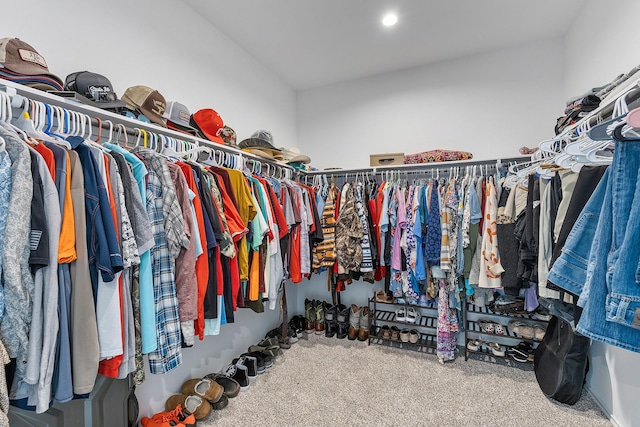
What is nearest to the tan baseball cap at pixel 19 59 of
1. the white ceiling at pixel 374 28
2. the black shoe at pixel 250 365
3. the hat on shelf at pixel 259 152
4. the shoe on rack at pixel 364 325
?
the hat on shelf at pixel 259 152

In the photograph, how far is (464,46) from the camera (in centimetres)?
257

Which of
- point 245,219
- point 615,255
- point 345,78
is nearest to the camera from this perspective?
point 615,255

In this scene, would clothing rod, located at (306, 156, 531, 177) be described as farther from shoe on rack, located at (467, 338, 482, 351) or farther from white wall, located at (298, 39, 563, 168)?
→ shoe on rack, located at (467, 338, 482, 351)

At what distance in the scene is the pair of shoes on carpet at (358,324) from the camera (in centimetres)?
276

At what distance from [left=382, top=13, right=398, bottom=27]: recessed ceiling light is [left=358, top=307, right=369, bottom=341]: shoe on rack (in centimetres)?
254

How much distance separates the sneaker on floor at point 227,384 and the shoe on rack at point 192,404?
169 mm

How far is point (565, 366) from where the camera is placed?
179cm

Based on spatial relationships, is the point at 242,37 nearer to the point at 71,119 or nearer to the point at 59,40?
the point at 59,40

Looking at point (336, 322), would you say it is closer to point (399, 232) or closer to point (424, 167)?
point (399, 232)

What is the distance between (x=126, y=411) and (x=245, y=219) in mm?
1200

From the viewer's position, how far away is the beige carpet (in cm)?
169

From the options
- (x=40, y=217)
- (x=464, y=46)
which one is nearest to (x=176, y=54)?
(x=40, y=217)

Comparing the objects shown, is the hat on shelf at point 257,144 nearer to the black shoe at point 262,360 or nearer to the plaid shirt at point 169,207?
the plaid shirt at point 169,207

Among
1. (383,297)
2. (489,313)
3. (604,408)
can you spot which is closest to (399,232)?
(383,297)
